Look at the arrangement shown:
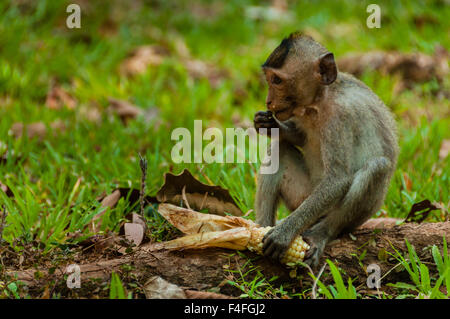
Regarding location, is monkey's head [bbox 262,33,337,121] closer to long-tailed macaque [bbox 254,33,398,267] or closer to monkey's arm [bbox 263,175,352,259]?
long-tailed macaque [bbox 254,33,398,267]

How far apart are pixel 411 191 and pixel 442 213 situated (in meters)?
0.77

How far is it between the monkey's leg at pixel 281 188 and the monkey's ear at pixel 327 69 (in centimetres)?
80

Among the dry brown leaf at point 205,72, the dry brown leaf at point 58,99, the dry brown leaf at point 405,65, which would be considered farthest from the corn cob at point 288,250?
the dry brown leaf at point 405,65

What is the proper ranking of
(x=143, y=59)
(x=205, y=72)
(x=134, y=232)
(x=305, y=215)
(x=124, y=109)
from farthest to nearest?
1. (x=143, y=59)
2. (x=205, y=72)
3. (x=124, y=109)
4. (x=134, y=232)
5. (x=305, y=215)

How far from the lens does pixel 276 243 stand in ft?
14.5

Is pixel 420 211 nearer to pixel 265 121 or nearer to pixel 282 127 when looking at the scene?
pixel 282 127

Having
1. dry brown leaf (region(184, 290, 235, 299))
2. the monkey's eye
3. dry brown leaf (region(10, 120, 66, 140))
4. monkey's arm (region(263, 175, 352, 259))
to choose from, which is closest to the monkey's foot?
monkey's arm (region(263, 175, 352, 259))

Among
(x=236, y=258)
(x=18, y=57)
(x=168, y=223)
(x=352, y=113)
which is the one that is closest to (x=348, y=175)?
(x=352, y=113)

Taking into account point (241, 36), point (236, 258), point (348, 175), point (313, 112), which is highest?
point (241, 36)

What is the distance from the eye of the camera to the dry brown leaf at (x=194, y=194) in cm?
505

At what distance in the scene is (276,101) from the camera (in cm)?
489

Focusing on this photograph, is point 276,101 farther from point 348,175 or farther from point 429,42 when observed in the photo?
point 429,42

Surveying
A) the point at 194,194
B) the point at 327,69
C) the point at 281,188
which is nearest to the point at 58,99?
the point at 194,194

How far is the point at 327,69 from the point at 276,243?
1.52m
